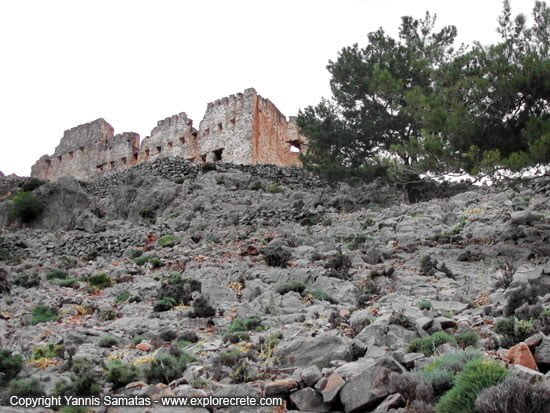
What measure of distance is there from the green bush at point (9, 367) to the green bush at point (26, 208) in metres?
21.1

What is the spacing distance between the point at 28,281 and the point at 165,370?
35.4 ft

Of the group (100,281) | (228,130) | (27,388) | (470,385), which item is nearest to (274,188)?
(228,130)

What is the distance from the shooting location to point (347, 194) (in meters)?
25.0

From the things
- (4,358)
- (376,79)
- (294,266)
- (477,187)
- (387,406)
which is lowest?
(387,406)

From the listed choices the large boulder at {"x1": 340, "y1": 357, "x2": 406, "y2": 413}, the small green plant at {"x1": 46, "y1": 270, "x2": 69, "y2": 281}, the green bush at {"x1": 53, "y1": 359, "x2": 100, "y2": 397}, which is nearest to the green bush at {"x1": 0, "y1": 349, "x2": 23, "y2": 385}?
the green bush at {"x1": 53, "y1": 359, "x2": 100, "y2": 397}

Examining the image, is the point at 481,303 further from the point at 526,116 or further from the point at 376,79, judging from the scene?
the point at 376,79

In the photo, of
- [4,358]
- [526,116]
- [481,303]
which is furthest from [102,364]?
[526,116]

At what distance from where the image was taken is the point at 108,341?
37.4ft

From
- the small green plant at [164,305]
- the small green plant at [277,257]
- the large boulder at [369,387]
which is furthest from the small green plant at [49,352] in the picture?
the small green plant at [277,257]

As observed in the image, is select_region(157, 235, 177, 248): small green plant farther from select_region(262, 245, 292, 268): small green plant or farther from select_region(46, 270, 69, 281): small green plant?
select_region(262, 245, 292, 268): small green plant

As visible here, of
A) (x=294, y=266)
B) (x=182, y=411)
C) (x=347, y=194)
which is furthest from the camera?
(x=347, y=194)

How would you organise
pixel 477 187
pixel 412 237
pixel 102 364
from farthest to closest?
pixel 477 187, pixel 412 237, pixel 102 364

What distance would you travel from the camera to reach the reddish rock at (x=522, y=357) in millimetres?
7535

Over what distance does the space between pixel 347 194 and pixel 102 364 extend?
632 inches
